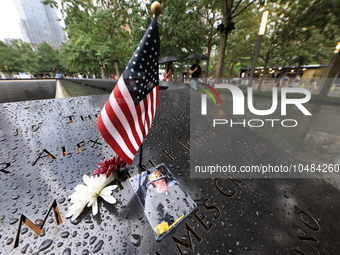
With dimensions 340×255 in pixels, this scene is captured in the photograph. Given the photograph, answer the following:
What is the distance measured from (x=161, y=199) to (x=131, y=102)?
827 millimetres

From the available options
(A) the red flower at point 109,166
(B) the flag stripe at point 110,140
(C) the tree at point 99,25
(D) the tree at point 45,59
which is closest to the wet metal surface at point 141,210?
(A) the red flower at point 109,166

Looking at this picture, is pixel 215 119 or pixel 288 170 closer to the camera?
pixel 288 170

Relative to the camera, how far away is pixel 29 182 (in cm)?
118

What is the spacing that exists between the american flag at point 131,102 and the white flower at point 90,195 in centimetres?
26

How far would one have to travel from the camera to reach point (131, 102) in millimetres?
1176

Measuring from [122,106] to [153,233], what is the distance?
0.94 meters

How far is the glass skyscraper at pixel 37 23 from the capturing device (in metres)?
59.0

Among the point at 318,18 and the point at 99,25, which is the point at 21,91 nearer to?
the point at 99,25

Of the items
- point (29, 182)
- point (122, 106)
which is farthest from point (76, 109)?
point (122, 106)

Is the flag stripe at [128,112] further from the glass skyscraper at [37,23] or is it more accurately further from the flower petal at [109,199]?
the glass skyscraper at [37,23]

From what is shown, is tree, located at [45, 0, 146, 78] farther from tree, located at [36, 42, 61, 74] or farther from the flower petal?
tree, located at [36, 42, 61, 74]

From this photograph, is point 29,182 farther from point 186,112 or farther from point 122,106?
point 186,112

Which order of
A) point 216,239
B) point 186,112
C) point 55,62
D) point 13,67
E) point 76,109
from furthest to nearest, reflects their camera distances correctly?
point 55,62
point 13,67
point 186,112
point 76,109
point 216,239

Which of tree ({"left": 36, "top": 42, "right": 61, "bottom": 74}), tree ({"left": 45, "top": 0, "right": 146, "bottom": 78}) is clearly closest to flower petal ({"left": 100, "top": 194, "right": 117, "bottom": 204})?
tree ({"left": 45, "top": 0, "right": 146, "bottom": 78})
